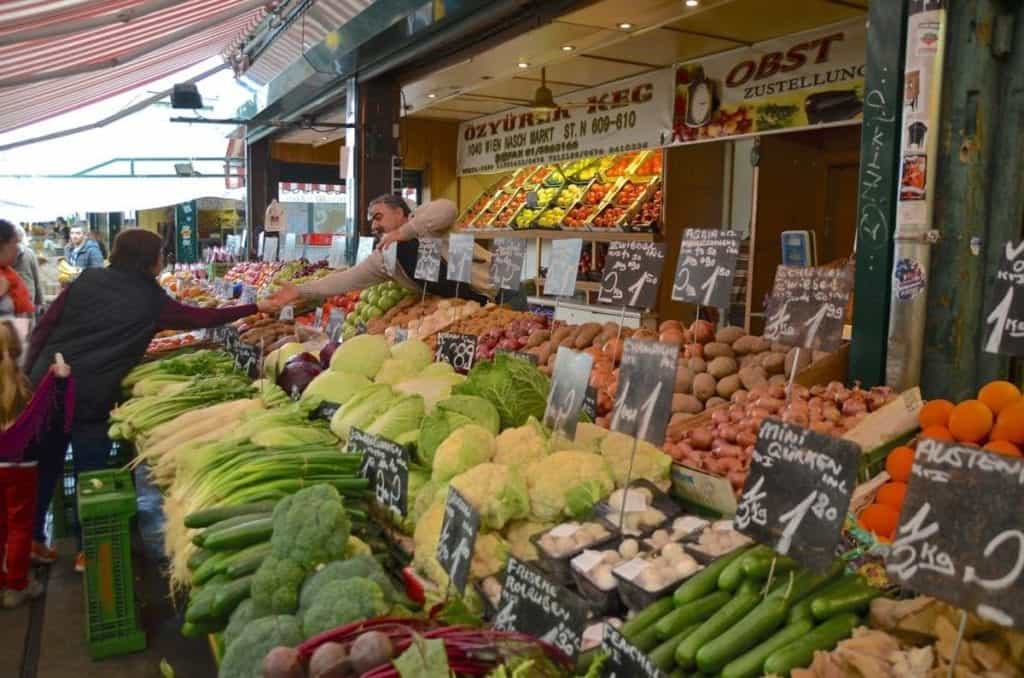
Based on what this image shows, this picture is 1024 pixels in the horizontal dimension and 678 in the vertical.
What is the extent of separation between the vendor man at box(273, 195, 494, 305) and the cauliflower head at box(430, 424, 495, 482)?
272cm

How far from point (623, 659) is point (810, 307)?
4.00 feet

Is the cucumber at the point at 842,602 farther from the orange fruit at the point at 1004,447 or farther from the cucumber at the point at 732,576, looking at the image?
the orange fruit at the point at 1004,447

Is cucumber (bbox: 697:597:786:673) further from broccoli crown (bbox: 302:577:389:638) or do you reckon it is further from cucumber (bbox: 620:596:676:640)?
broccoli crown (bbox: 302:577:389:638)

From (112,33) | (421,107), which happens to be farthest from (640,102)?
(112,33)

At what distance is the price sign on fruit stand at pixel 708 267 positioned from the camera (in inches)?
101

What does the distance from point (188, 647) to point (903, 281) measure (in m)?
3.42

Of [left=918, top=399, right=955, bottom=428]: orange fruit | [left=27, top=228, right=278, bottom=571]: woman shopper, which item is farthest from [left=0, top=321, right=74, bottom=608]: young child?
[left=918, top=399, right=955, bottom=428]: orange fruit

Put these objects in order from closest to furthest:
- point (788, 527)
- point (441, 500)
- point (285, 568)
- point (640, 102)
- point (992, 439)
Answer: point (788, 527) → point (285, 568) → point (992, 439) → point (441, 500) → point (640, 102)

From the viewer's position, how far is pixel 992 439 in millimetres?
2125

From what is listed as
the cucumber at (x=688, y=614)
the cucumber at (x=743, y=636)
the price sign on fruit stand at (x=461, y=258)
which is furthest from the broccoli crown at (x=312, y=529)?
the price sign on fruit stand at (x=461, y=258)

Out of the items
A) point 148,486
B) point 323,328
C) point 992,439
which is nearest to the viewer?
point 992,439

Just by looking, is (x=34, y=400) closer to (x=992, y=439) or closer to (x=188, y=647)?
(x=188, y=647)

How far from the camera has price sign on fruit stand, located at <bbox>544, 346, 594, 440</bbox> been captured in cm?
233

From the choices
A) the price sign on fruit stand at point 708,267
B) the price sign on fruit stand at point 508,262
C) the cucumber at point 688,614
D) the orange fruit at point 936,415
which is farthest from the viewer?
the price sign on fruit stand at point 508,262
